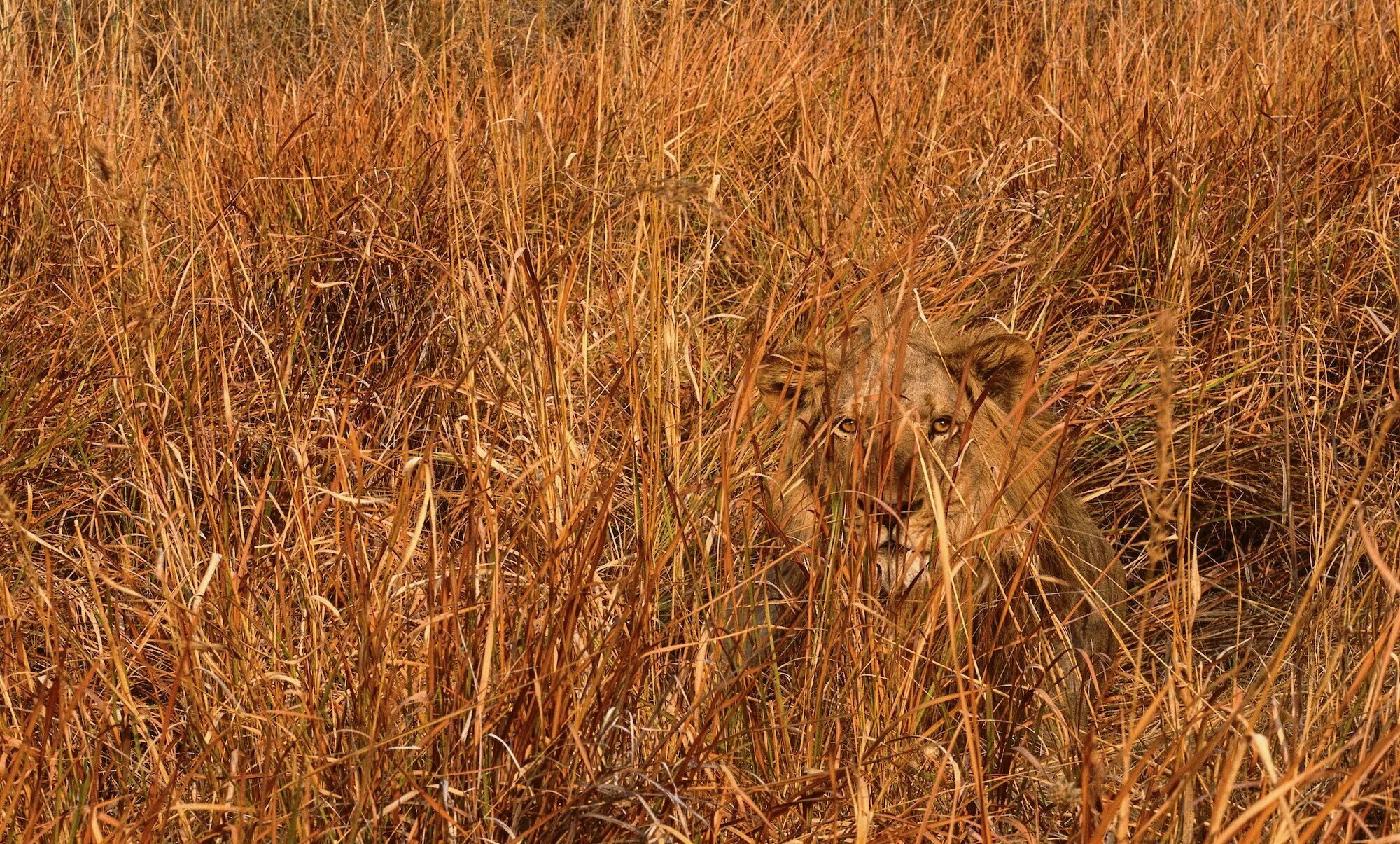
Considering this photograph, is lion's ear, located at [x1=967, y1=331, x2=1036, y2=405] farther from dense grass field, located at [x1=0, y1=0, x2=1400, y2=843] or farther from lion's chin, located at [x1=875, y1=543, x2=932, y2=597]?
lion's chin, located at [x1=875, y1=543, x2=932, y2=597]

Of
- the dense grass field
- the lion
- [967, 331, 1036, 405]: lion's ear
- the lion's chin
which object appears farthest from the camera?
[967, 331, 1036, 405]: lion's ear

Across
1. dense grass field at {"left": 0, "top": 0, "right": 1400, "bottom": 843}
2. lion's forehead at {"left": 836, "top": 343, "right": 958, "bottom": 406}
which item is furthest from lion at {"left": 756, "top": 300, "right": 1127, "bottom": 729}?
dense grass field at {"left": 0, "top": 0, "right": 1400, "bottom": 843}

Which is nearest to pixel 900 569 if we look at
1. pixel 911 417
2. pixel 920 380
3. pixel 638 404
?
pixel 911 417

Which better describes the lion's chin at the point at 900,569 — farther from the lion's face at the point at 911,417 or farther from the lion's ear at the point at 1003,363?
the lion's ear at the point at 1003,363

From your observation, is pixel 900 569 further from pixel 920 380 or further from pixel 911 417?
pixel 920 380

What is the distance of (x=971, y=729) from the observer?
1.86 metres

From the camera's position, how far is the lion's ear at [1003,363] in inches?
106

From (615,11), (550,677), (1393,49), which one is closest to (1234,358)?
(1393,49)

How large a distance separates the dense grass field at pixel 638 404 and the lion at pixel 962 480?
110 mm

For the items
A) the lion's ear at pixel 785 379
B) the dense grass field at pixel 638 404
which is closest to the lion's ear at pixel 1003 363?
the dense grass field at pixel 638 404

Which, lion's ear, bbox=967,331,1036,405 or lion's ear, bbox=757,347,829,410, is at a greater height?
lion's ear, bbox=967,331,1036,405

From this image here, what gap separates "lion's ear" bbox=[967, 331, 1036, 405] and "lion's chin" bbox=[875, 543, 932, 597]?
0.34m

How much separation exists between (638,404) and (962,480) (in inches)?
29.3

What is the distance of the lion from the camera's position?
244 cm
